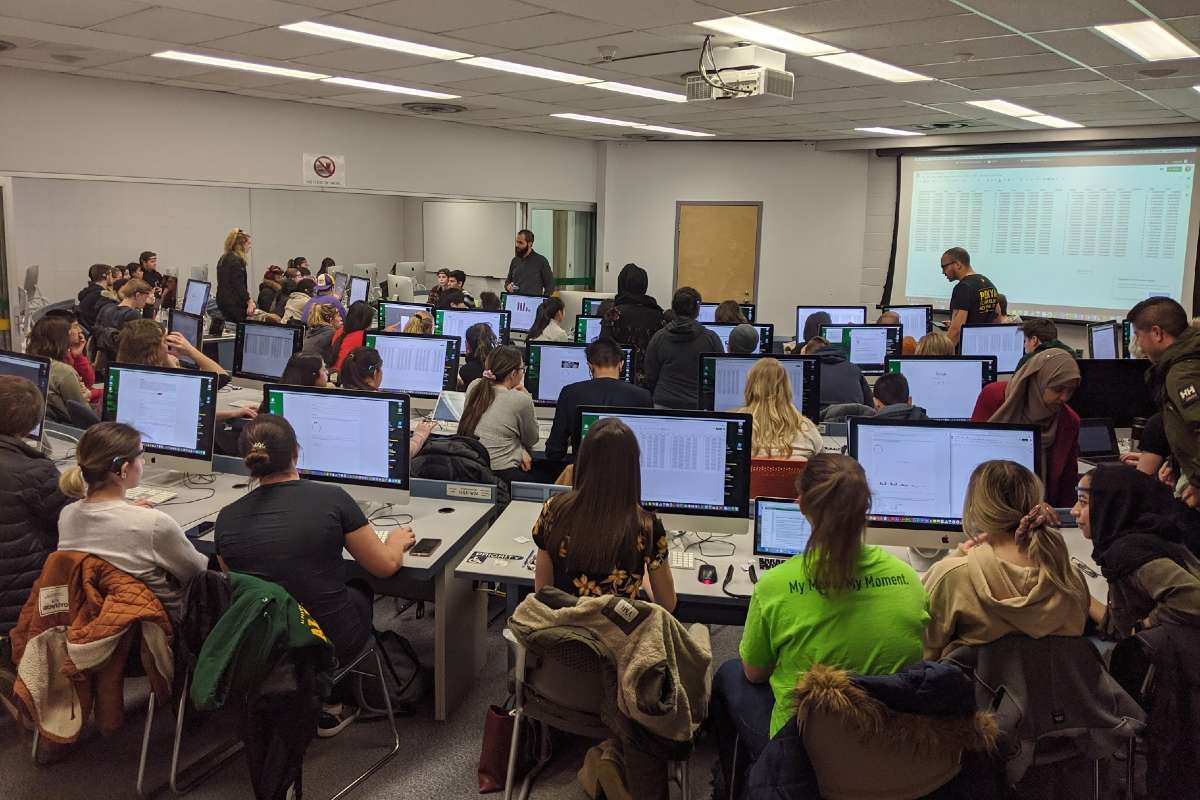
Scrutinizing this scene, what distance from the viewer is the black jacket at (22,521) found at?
2881 millimetres

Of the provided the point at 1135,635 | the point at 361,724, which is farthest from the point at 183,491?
the point at 1135,635

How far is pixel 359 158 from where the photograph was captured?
8.92 metres

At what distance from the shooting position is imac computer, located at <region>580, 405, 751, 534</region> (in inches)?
123

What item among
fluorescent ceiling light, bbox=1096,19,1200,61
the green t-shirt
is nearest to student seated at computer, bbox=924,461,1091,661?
the green t-shirt

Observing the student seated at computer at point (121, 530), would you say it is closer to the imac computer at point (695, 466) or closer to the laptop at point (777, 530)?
the imac computer at point (695, 466)

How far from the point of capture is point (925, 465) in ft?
9.84

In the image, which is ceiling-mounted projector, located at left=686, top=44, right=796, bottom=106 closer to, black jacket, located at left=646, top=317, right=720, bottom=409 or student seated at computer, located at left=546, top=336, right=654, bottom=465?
black jacket, located at left=646, top=317, right=720, bottom=409

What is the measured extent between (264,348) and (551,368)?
1.71m

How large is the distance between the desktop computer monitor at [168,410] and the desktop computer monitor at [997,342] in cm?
484

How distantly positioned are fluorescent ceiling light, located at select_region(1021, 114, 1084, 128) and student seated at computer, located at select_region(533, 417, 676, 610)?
725cm

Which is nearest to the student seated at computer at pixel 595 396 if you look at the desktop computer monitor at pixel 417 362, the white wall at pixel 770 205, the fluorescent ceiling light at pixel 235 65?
the desktop computer monitor at pixel 417 362

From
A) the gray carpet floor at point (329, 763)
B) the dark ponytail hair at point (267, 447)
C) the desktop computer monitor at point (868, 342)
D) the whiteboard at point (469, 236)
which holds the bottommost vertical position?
the gray carpet floor at point (329, 763)

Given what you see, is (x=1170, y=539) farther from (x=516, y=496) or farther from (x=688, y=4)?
(x=688, y=4)

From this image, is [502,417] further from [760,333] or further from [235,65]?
[235,65]
